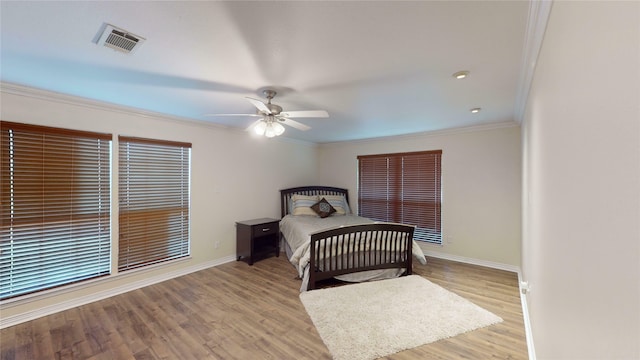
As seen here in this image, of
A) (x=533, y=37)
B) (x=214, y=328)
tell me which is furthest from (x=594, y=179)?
(x=214, y=328)

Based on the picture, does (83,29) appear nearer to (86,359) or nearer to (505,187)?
(86,359)

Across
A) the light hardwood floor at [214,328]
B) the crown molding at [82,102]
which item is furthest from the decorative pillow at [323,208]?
the crown molding at [82,102]

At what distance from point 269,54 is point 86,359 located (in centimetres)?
282

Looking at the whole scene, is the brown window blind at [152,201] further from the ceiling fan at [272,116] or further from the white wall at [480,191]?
the white wall at [480,191]

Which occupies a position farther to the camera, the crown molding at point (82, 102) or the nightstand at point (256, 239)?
the nightstand at point (256, 239)

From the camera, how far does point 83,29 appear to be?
5.17 ft

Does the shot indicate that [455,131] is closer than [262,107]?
No

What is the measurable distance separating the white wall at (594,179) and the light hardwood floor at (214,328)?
1372 mm

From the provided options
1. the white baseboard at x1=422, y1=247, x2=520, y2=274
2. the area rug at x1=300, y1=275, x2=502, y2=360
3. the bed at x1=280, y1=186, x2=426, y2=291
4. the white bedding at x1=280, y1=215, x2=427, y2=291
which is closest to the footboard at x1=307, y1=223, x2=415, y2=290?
the bed at x1=280, y1=186, x2=426, y2=291

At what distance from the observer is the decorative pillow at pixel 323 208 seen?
5145 mm

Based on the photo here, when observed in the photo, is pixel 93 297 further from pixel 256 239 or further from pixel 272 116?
pixel 272 116

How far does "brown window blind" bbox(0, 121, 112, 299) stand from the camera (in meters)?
2.54

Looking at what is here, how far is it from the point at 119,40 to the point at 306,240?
2.83 meters

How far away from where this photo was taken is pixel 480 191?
13.9 ft
